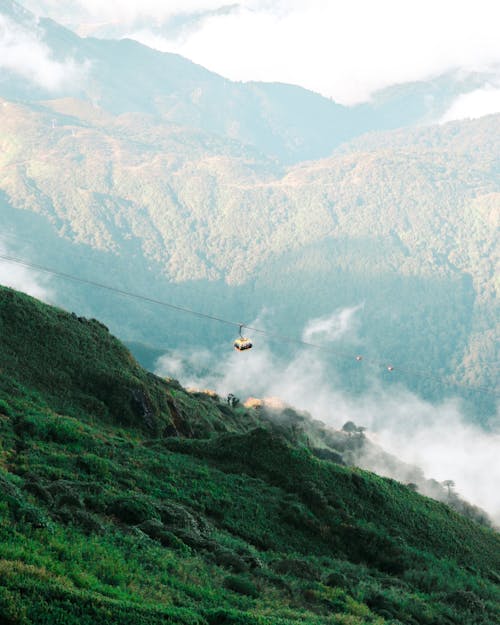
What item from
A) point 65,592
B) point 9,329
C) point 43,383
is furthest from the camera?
point 9,329

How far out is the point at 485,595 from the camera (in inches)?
1483

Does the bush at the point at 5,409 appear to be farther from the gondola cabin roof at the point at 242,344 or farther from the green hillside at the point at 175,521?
the gondola cabin roof at the point at 242,344

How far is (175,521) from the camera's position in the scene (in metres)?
31.0

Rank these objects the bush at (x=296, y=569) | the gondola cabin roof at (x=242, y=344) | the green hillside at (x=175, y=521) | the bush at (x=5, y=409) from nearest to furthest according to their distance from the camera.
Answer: the green hillside at (x=175, y=521), the bush at (x=296, y=569), the bush at (x=5, y=409), the gondola cabin roof at (x=242, y=344)

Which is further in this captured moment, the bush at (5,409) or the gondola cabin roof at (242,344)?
the gondola cabin roof at (242,344)

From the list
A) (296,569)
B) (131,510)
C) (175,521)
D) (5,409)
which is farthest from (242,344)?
(131,510)

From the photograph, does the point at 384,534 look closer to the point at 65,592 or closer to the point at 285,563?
the point at 285,563

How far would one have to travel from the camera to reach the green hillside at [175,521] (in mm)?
19572

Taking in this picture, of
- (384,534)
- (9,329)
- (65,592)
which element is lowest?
(65,592)

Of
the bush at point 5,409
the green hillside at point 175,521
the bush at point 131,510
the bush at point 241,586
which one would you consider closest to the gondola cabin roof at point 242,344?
the green hillside at point 175,521

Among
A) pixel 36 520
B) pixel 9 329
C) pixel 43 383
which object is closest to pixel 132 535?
pixel 36 520

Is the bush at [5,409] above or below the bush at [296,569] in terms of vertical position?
above

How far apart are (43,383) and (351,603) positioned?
1297 inches

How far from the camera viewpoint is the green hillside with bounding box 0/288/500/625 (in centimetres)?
1957
